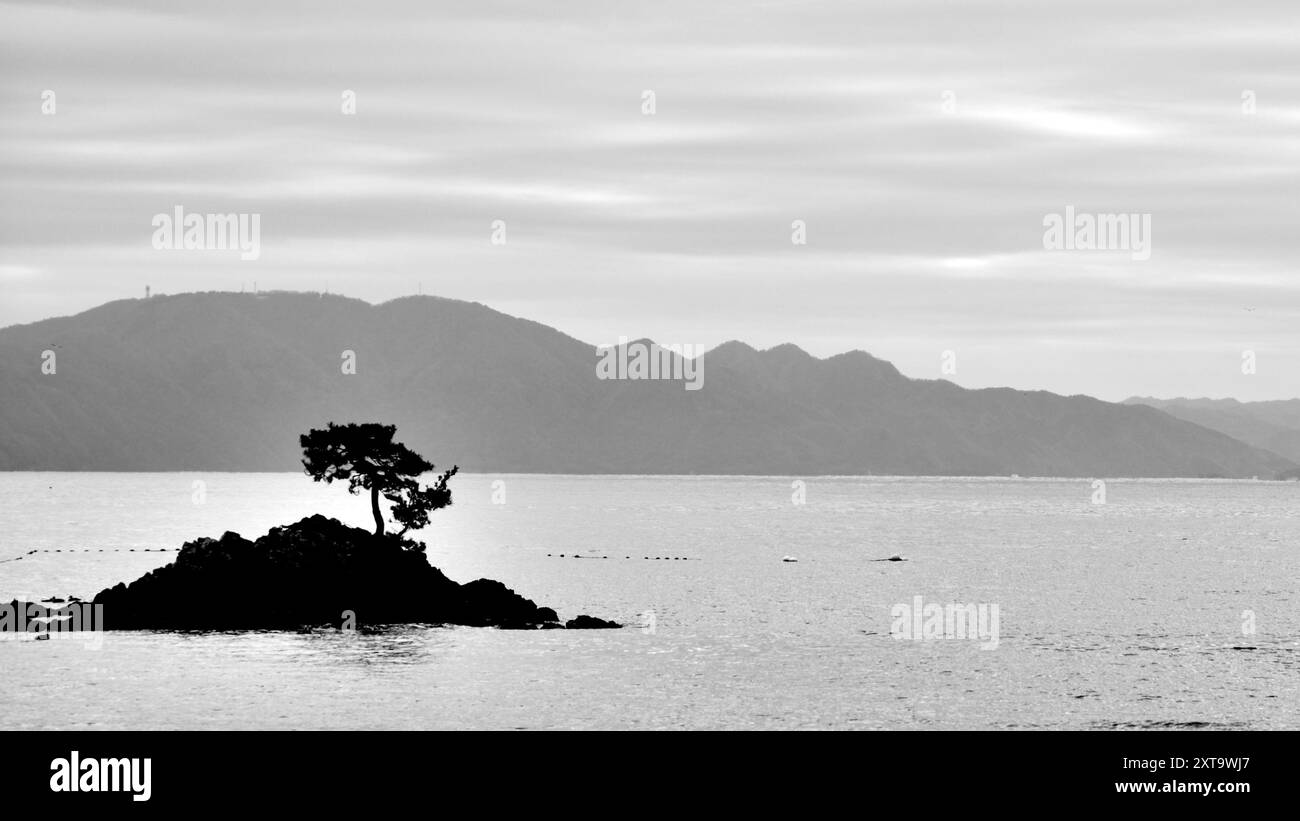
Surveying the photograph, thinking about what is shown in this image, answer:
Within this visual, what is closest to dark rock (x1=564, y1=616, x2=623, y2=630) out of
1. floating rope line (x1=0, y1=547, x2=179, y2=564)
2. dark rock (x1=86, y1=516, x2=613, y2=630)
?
dark rock (x1=86, y1=516, x2=613, y2=630)

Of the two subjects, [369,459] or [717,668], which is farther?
[369,459]

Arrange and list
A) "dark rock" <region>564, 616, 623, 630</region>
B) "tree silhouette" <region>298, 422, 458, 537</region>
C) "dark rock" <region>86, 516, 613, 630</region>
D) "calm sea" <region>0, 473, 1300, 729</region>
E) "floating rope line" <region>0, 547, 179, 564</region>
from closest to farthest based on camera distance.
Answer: "calm sea" <region>0, 473, 1300, 729</region> < "dark rock" <region>86, 516, 613, 630</region> < "dark rock" <region>564, 616, 623, 630</region> < "tree silhouette" <region>298, 422, 458, 537</region> < "floating rope line" <region>0, 547, 179, 564</region>

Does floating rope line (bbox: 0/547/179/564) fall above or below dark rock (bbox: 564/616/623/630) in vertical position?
above

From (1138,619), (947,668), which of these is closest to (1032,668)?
(947,668)

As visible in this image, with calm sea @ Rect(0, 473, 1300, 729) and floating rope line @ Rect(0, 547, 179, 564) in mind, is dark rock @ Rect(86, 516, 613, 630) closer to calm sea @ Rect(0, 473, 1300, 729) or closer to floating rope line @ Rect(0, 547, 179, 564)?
calm sea @ Rect(0, 473, 1300, 729)

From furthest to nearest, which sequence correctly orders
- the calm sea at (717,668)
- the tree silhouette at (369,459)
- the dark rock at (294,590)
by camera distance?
the tree silhouette at (369,459) < the dark rock at (294,590) < the calm sea at (717,668)

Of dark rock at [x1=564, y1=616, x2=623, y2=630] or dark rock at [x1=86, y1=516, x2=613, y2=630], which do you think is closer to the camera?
dark rock at [x1=86, y1=516, x2=613, y2=630]

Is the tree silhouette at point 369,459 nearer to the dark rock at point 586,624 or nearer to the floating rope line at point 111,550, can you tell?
the dark rock at point 586,624
